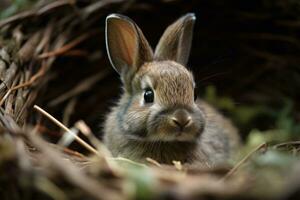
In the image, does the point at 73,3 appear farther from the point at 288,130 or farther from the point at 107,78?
the point at 288,130

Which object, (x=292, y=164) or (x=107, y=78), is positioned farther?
(x=107, y=78)

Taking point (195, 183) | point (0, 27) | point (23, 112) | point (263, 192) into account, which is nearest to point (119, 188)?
point (195, 183)

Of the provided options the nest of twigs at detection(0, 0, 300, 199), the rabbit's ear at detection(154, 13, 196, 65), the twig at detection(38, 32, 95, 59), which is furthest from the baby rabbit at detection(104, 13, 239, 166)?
the twig at detection(38, 32, 95, 59)

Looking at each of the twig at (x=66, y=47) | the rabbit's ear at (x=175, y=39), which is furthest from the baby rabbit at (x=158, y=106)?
the twig at (x=66, y=47)

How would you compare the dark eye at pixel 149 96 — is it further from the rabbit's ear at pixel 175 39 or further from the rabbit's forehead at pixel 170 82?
the rabbit's ear at pixel 175 39

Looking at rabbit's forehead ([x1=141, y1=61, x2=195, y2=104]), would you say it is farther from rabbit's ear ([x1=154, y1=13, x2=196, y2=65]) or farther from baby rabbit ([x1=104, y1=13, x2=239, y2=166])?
rabbit's ear ([x1=154, y1=13, x2=196, y2=65])

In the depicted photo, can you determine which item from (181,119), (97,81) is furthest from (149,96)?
(97,81)
